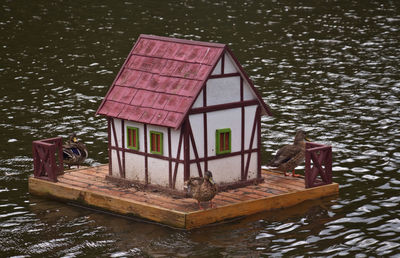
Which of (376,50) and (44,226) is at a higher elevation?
(376,50)

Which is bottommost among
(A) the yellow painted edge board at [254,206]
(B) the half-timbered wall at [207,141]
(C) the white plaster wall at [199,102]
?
(A) the yellow painted edge board at [254,206]

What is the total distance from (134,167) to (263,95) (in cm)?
1270

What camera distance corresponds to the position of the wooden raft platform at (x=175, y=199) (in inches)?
950

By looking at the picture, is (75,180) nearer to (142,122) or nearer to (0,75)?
(142,122)

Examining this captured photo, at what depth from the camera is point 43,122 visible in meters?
35.1

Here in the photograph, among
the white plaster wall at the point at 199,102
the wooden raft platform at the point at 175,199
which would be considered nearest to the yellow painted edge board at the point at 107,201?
the wooden raft platform at the point at 175,199

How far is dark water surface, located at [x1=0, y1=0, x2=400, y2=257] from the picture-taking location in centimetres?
2364

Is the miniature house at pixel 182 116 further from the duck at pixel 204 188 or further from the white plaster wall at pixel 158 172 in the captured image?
the duck at pixel 204 188

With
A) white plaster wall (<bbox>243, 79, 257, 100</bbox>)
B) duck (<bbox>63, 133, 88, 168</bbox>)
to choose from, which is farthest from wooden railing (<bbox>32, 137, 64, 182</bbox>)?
white plaster wall (<bbox>243, 79, 257, 100</bbox>)

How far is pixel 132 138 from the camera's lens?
26.4 meters

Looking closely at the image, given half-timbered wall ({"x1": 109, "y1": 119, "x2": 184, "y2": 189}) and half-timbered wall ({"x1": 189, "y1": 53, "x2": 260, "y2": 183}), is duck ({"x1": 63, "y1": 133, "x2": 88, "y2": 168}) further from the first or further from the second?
half-timbered wall ({"x1": 189, "y1": 53, "x2": 260, "y2": 183})

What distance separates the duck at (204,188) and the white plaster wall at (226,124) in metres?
1.54

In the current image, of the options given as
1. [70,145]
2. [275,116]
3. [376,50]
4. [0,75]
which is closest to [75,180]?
[70,145]

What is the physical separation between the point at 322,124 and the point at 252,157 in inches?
317
